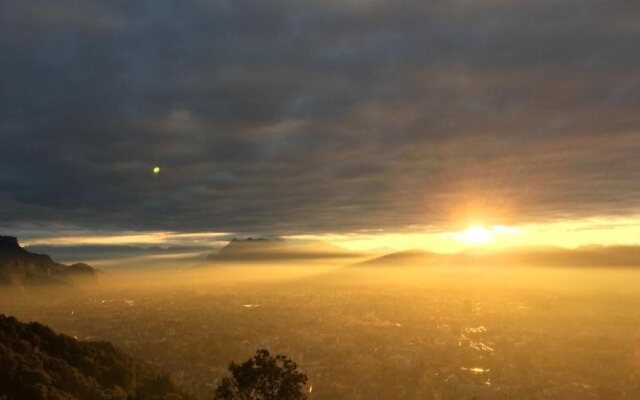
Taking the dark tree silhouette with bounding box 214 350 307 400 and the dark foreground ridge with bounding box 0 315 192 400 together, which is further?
the dark foreground ridge with bounding box 0 315 192 400

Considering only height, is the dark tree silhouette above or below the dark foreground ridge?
above

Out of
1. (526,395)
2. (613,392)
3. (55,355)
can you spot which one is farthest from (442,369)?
(55,355)

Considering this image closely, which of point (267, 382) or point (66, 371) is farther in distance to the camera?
point (66, 371)

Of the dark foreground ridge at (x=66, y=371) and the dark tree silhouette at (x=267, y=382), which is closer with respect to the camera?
the dark tree silhouette at (x=267, y=382)

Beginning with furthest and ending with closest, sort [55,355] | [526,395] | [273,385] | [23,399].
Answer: [526,395]
[55,355]
[23,399]
[273,385]

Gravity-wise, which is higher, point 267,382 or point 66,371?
point 267,382

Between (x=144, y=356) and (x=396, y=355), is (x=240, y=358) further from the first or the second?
(x=396, y=355)

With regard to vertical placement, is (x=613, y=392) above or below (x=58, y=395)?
below

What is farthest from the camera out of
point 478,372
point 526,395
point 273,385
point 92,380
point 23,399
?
point 478,372
